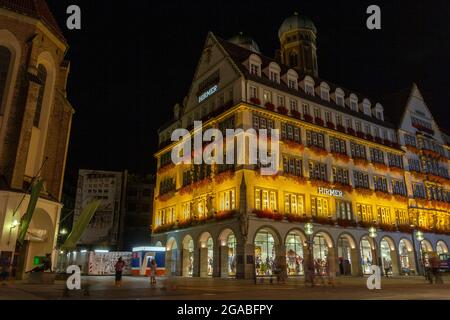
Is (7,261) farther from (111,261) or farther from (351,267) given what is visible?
(351,267)

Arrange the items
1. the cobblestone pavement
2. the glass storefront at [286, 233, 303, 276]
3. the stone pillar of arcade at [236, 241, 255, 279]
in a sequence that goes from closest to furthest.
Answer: the cobblestone pavement, the stone pillar of arcade at [236, 241, 255, 279], the glass storefront at [286, 233, 303, 276]

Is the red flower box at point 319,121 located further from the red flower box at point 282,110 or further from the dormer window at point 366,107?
the dormer window at point 366,107

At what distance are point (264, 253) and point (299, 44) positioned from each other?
122 feet

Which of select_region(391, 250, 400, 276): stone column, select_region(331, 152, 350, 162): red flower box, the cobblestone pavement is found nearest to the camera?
the cobblestone pavement

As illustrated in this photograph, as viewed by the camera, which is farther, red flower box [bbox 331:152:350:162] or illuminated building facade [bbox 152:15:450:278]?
red flower box [bbox 331:152:350:162]

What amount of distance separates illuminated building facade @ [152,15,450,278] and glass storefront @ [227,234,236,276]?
0.32ft

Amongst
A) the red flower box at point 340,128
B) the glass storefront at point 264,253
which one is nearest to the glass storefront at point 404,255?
the red flower box at point 340,128

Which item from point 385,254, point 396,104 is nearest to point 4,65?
point 385,254

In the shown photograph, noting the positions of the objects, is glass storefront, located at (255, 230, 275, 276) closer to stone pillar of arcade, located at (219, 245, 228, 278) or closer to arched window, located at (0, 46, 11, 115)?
stone pillar of arcade, located at (219, 245, 228, 278)

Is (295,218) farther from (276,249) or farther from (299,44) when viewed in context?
(299,44)

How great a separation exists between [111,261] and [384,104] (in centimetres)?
4556

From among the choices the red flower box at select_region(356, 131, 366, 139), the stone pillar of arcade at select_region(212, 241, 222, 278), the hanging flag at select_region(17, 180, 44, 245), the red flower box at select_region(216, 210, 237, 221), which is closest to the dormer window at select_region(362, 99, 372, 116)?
the red flower box at select_region(356, 131, 366, 139)

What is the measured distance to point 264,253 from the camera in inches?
1438

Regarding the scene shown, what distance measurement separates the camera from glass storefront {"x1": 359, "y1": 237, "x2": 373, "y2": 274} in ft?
142
